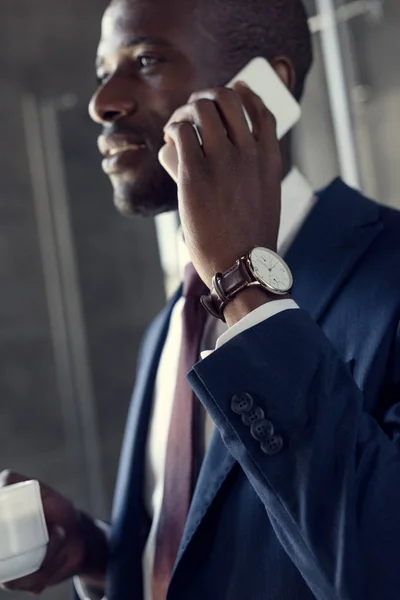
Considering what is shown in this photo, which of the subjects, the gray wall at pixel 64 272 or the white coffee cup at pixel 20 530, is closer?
the white coffee cup at pixel 20 530

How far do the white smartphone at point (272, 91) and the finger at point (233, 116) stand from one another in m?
0.30

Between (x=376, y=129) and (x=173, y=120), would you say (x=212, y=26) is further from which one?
(x=376, y=129)

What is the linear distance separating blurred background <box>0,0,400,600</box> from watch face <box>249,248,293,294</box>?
1275mm

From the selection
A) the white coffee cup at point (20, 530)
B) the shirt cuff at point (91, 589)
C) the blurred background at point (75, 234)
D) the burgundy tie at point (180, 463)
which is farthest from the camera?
the blurred background at point (75, 234)

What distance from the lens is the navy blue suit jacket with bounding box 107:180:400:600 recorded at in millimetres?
677

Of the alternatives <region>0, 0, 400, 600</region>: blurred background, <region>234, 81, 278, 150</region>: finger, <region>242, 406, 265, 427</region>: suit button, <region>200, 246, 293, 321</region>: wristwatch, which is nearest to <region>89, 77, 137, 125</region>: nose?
<region>234, 81, 278, 150</region>: finger

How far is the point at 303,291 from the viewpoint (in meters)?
0.96

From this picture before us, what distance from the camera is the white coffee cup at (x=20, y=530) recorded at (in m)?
0.89

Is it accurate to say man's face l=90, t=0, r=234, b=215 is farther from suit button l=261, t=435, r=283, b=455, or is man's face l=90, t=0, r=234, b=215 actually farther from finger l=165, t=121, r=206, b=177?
suit button l=261, t=435, r=283, b=455

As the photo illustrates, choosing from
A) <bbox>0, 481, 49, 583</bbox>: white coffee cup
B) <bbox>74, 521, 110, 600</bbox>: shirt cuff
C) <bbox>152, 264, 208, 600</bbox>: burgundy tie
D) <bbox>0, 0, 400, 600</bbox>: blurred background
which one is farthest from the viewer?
<bbox>0, 0, 400, 600</bbox>: blurred background

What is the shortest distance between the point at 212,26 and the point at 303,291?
45 cm

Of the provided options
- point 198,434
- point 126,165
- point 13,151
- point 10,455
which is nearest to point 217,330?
point 198,434

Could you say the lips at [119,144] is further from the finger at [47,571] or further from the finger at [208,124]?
the finger at [47,571]

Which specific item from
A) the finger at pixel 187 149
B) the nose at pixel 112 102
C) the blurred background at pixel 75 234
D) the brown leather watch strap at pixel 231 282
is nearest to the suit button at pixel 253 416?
the brown leather watch strap at pixel 231 282
